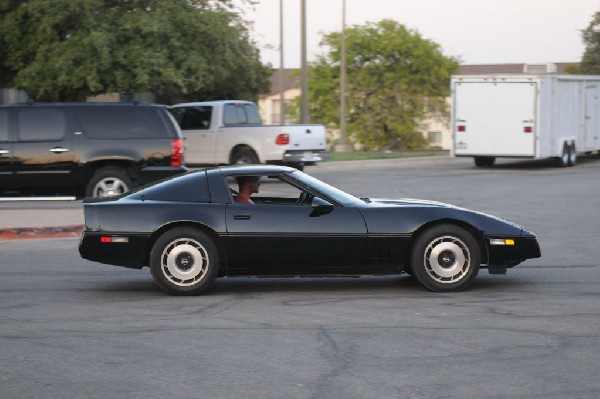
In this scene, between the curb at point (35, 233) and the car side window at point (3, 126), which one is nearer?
the curb at point (35, 233)

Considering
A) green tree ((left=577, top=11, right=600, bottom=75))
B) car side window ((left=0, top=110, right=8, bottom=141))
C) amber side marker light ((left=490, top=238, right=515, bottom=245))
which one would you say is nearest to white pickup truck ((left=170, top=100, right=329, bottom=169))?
car side window ((left=0, top=110, right=8, bottom=141))

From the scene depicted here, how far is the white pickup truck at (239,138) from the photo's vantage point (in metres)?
24.6

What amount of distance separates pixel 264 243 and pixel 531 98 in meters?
20.8

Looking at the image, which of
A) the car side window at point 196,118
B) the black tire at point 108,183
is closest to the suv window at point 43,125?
the black tire at point 108,183

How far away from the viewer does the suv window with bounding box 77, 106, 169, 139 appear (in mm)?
17828

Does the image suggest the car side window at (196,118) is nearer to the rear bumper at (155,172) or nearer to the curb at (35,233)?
the rear bumper at (155,172)

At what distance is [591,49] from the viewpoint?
196 feet

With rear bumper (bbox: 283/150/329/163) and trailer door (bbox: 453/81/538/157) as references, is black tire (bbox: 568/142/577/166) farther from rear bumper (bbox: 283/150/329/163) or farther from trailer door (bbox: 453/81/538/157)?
rear bumper (bbox: 283/150/329/163)

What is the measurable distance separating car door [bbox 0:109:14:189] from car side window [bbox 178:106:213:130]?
8.26 meters

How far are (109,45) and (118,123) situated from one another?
9361 millimetres

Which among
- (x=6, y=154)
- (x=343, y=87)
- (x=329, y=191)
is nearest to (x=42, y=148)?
(x=6, y=154)

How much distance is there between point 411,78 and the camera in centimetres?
6838

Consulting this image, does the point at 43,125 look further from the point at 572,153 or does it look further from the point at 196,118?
the point at 572,153

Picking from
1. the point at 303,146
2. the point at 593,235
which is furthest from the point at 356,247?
the point at 303,146
